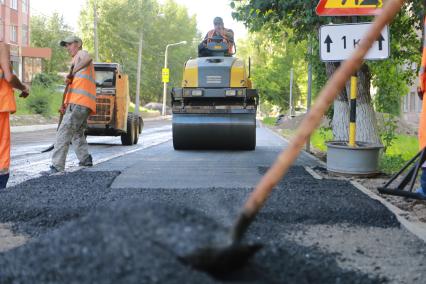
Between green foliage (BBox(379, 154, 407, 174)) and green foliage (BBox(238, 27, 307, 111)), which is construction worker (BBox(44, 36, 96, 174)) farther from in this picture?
green foliage (BBox(238, 27, 307, 111))

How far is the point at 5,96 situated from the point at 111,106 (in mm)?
8642

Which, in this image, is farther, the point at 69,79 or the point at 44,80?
the point at 44,80

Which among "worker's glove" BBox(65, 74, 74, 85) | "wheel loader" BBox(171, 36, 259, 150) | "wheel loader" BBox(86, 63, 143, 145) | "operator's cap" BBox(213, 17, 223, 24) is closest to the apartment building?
"wheel loader" BBox(86, 63, 143, 145)

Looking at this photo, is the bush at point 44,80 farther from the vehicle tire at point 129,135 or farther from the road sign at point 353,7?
the road sign at point 353,7

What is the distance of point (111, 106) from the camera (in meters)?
15.1

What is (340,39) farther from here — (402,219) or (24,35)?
(24,35)

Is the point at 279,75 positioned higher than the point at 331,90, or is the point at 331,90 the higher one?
the point at 279,75

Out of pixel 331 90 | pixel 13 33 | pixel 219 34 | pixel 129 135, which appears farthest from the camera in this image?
pixel 13 33

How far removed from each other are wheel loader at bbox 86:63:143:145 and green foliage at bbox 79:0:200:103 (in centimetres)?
4191

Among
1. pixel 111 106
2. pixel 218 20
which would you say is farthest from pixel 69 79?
pixel 111 106

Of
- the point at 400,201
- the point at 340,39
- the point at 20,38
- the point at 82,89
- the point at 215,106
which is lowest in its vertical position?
the point at 400,201

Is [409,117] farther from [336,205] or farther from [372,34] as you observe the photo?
[372,34]

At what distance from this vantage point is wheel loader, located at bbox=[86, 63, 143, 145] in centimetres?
1509

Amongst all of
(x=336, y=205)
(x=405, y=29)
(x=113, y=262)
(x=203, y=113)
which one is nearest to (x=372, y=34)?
(x=113, y=262)
